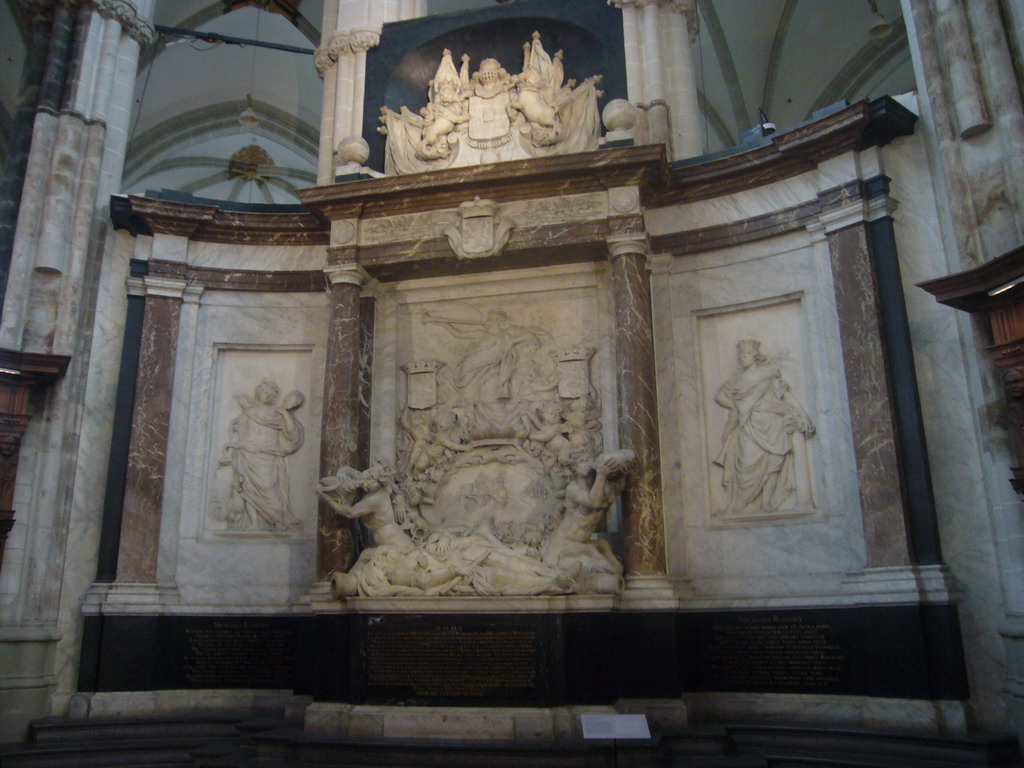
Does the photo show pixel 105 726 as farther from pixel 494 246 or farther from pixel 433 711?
pixel 494 246

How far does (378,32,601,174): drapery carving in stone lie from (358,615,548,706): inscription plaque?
215 inches

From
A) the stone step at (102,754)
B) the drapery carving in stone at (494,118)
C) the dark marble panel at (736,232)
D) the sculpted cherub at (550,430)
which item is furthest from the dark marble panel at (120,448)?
the dark marble panel at (736,232)

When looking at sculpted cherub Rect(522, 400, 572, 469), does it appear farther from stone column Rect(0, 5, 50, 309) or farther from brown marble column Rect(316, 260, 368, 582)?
stone column Rect(0, 5, 50, 309)

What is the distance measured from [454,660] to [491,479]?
229cm

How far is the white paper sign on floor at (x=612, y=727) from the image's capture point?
20.5 ft

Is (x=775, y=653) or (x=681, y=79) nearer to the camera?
(x=775, y=653)

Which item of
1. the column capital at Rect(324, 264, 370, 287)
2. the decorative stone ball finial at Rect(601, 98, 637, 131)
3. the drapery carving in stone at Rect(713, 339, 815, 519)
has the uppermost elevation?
the decorative stone ball finial at Rect(601, 98, 637, 131)

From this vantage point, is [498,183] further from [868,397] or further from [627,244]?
[868,397]

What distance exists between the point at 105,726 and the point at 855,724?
7196 mm

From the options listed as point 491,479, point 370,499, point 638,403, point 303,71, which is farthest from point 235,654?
point 303,71

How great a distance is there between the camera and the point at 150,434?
10266 mm

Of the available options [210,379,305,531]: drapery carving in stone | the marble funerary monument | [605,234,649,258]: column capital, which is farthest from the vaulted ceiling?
[210,379,305,531]: drapery carving in stone

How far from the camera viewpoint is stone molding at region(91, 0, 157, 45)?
11.2 m

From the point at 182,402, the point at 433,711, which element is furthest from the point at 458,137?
the point at 433,711
